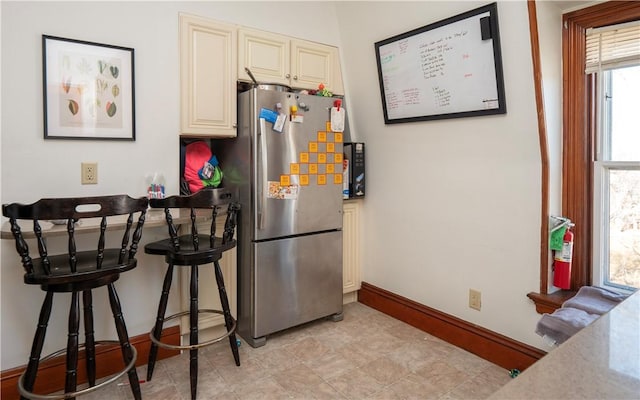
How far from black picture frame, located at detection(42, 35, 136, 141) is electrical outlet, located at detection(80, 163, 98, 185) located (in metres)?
0.15

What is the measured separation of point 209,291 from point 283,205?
2.36 feet

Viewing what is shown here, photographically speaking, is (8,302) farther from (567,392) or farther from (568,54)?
(568,54)

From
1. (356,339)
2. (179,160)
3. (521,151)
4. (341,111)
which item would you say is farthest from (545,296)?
(179,160)

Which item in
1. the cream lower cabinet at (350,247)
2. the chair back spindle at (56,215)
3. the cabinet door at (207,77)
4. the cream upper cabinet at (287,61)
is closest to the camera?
the chair back spindle at (56,215)

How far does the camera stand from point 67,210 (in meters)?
1.50

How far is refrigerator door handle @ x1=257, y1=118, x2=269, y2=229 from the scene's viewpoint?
7.91ft

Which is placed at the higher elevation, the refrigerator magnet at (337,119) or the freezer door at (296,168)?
the refrigerator magnet at (337,119)

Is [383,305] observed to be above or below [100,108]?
below

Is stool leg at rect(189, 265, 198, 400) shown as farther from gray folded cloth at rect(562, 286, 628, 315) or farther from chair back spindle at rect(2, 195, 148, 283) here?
gray folded cloth at rect(562, 286, 628, 315)

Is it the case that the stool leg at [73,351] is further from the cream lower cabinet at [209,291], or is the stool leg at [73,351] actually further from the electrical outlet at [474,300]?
the electrical outlet at [474,300]

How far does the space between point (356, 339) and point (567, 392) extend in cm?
217

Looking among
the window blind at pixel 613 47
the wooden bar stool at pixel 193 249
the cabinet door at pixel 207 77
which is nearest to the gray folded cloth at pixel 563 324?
the window blind at pixel 613 47

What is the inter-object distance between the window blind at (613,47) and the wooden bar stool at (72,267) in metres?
2.30

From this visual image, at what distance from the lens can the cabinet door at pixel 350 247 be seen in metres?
3.09
